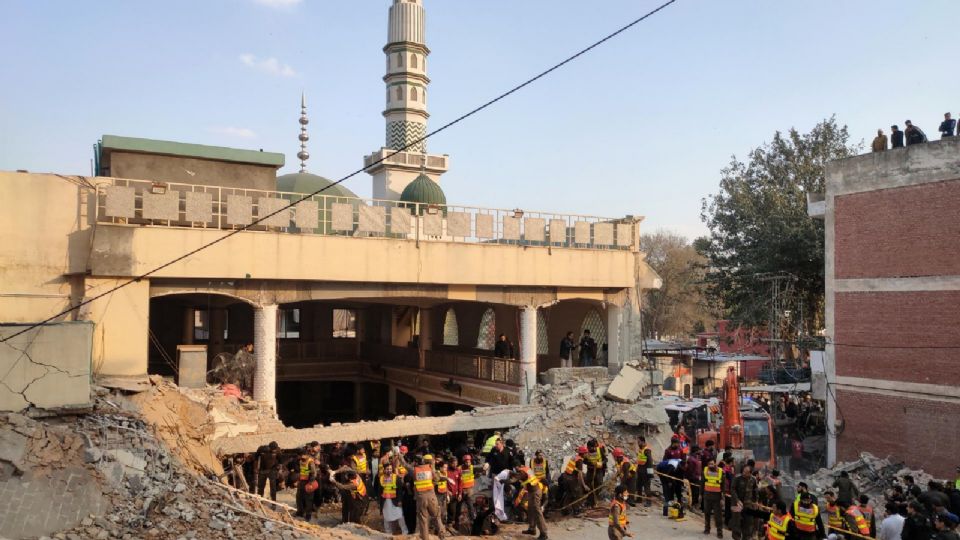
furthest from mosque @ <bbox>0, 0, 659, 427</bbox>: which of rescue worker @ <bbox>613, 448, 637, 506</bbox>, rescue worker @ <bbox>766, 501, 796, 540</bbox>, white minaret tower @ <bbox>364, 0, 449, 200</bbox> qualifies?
white minaret tower @ <bbox>364, 0, 449, 200</bbox>

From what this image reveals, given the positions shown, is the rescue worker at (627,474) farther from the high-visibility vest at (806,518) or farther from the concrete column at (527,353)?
the concrete column at (527,353)

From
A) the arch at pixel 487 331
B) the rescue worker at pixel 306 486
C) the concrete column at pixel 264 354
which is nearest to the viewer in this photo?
the rescue worker at pixel 306 486

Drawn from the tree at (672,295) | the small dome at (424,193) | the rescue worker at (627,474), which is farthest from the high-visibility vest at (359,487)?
the tree at (672,295)

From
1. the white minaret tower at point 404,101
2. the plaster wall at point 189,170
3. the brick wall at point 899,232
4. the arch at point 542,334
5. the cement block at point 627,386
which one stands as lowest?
the cement block at point 627,386

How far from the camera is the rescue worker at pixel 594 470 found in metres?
13.6

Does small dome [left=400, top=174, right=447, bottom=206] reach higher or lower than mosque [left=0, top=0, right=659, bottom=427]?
higher

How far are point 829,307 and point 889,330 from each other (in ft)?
6.25

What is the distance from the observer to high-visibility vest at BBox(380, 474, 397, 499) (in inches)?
476

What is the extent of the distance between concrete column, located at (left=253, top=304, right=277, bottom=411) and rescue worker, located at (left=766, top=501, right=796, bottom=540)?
12.7 metres

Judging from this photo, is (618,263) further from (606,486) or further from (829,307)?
(606,486)

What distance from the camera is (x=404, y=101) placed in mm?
45062

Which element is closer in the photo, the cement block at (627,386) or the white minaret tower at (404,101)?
the cement block at (627,386)

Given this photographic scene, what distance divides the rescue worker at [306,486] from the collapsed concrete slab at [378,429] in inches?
103

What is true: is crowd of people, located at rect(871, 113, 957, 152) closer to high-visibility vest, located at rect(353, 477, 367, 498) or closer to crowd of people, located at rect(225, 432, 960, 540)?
crowd of people, located at rect(225, 432, 960, 540)
